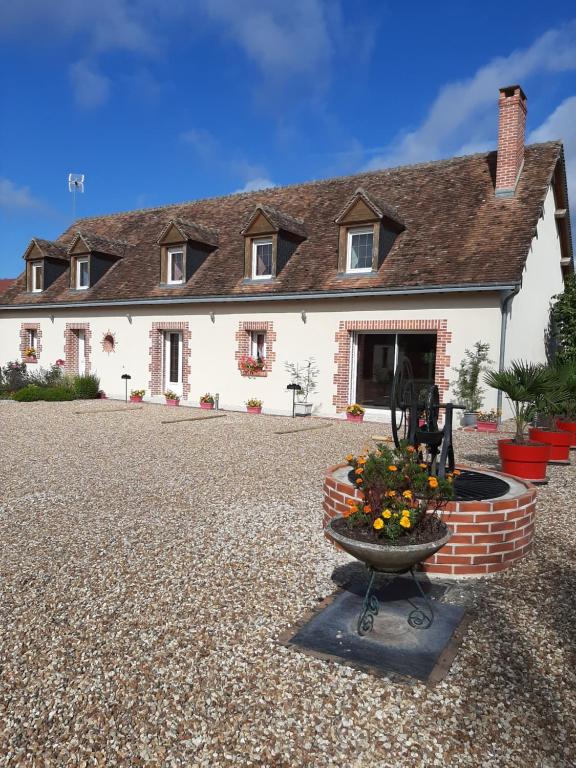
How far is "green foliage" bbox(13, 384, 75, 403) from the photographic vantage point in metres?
17.4

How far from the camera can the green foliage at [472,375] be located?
41.1 ft

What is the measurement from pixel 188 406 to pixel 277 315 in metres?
4.14

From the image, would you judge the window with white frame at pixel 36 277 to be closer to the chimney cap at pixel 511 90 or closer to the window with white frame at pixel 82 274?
the window with white frame at pixel 82 274

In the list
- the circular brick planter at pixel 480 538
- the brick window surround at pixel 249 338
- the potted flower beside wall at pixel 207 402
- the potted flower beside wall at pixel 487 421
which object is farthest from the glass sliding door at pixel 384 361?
the circular brick planter at pixel 480 538

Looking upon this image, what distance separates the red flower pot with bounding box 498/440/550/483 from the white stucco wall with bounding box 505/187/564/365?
561 centimetres

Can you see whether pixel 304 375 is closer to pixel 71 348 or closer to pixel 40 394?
pixel 40 394

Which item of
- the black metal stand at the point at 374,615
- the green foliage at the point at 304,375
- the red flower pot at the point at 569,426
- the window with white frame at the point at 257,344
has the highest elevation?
the window with white frame at the point at 257,344

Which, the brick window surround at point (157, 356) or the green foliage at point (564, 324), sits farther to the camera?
the brick window surround at point (157, 356)

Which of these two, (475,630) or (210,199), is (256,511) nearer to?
(475,630)

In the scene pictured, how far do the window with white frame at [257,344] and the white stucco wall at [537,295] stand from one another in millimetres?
6678

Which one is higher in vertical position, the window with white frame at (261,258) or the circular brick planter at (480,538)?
the window with white frame at (261,258)

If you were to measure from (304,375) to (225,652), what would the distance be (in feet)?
39.2

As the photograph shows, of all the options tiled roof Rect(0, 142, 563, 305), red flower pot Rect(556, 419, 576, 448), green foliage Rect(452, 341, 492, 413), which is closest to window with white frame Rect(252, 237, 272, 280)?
tiled roof Rect(0, 142, 563, 305)

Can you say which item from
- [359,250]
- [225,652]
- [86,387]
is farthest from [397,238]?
[225,652]
